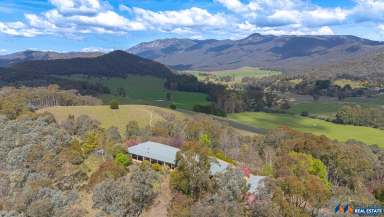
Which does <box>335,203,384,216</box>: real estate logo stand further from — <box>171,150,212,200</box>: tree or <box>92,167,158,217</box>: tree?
<box>92,167,158,217</box>: tree

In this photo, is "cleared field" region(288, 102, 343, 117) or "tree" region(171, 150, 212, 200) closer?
"tree" region(171, 150, 212, 200)

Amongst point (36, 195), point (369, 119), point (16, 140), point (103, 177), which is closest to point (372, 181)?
point (103, 177)

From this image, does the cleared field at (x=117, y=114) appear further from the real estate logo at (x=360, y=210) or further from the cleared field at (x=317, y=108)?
the real estate logo at (x=360, y=210)

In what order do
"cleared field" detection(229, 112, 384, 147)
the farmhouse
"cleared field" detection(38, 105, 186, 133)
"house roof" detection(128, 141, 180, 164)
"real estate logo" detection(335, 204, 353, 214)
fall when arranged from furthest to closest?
1. "cleared field" detection(229, 112, 384, 147)
2. "cleared field" detection(38, 105, 186, 133)
3. "house roof" detection(128, 141, 180, 164)
4. the farmhouse
5. "real estate logo" detection(335, 204, 353, 214)

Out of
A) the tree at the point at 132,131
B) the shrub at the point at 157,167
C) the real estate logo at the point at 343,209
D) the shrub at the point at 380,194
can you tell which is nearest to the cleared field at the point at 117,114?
the tree at the point at 132,131

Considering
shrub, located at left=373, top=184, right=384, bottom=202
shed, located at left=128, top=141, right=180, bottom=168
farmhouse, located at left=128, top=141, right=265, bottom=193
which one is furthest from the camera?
shed, located at left=128, top=141, right=180, bottom=168

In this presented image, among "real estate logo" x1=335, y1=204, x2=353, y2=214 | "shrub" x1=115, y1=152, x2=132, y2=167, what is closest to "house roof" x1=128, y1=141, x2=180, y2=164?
"shrub" x1=115, y1=152, x2=132, y2=167

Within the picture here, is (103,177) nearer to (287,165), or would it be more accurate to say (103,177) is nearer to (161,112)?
(287,165)
